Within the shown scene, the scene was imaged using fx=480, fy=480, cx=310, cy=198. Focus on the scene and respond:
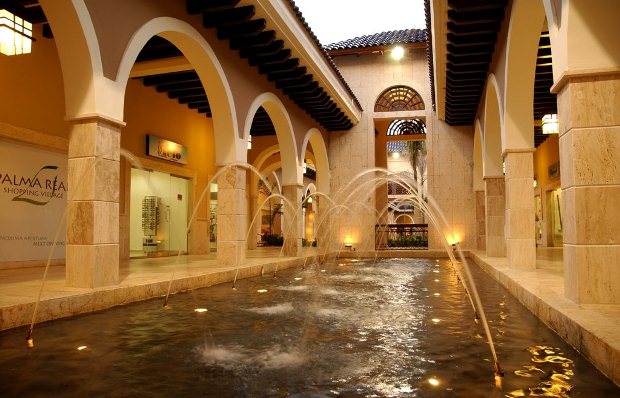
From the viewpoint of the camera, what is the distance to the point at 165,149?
1346 cm

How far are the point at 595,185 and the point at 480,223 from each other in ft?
42.1

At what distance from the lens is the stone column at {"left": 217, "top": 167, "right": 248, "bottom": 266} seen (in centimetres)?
992

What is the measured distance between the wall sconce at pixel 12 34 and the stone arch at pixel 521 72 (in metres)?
7.63

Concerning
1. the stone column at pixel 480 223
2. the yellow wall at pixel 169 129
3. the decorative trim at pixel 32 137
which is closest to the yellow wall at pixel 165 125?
the yellow wall at pixel 169 129

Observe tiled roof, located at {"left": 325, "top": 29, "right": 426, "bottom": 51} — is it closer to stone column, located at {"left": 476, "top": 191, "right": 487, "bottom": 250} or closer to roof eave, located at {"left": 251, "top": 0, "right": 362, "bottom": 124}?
roof eave, located at {"left": 251, "top": 0, "right": 362, "bottom": 124}

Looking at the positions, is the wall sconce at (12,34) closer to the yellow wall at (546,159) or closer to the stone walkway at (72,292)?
the stone walkway at (72,292)

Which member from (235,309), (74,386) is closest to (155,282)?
(235,309)

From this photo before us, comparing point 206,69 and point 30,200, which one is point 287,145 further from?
point 30,200

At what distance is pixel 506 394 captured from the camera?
271 centimetres

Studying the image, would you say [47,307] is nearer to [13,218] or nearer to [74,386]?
[74,386]

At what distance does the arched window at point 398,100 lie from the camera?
18580mm

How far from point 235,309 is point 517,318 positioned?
310 centimetres

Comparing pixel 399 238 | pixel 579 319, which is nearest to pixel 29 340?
pixel 579 319

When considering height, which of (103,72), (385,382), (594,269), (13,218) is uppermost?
(103,72)
